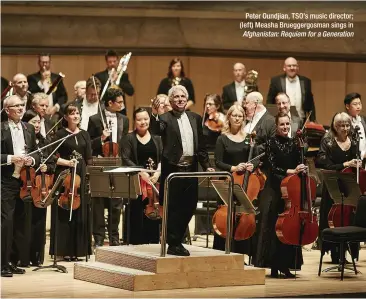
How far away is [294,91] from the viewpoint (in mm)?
10109

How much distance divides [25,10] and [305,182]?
5.56 m

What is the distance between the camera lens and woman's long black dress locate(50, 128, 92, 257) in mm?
8039

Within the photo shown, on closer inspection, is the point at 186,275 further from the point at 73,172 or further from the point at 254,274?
the point at 73,172

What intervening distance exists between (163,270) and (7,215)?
127cm

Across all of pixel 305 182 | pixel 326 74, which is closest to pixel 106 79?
pixel 326 74

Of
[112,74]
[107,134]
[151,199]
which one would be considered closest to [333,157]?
[151,199]

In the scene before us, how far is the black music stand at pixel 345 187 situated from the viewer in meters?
7.71

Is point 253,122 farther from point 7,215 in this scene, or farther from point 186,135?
point 7,215

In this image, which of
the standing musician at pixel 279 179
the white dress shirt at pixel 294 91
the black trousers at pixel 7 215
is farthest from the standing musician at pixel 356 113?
the black trousers at pixel 7 215

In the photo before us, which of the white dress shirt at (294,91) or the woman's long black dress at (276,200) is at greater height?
the white dress shirt at (294,91)

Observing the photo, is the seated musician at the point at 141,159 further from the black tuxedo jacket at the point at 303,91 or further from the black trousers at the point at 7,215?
the black tuxedo jacket at the point at 303,91

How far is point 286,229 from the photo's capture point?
289 inches

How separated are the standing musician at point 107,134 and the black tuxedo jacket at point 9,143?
3.44ft

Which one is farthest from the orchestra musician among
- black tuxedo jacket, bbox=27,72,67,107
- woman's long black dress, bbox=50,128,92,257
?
woman's long black dress, bbox=50,128,92,257
